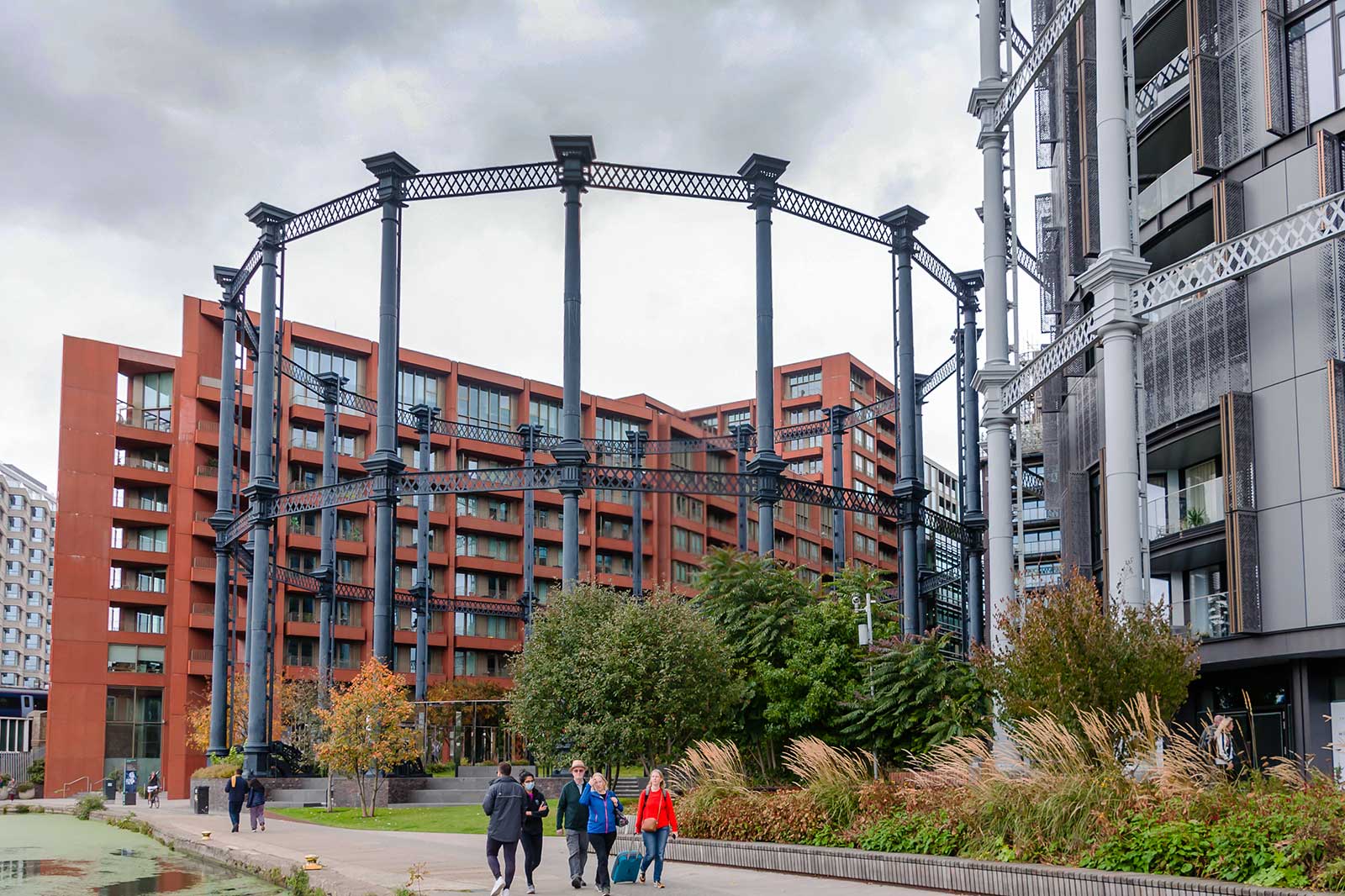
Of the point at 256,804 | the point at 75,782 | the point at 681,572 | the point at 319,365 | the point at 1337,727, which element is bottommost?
the point at 75,782

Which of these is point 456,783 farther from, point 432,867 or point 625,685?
point 432,867

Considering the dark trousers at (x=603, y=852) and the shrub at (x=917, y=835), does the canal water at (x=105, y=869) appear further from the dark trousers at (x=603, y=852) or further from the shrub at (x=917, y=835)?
the shrub at (x=917, y=835)

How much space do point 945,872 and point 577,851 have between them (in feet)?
15.3

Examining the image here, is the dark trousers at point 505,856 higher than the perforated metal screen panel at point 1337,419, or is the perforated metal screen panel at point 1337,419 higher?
the perforated metal screen panel at point 1337,419

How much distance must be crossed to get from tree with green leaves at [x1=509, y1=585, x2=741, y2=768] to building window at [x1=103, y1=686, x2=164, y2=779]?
56.7 meters

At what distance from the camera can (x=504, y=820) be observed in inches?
695

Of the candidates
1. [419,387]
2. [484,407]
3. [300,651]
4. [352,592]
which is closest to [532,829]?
[352,592]

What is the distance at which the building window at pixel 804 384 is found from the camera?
4820 inches

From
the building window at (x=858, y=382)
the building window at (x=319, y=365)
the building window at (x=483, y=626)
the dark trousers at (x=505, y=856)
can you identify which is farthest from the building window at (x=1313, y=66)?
the building window at (x=858, y=382)

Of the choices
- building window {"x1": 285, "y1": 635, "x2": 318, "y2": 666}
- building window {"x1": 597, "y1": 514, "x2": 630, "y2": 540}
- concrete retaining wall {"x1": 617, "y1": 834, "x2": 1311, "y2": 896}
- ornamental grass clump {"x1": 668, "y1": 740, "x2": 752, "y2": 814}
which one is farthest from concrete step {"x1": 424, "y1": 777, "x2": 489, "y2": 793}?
building window {"x1": 597, "y1": 514, "x2": 630, "y2": 540}

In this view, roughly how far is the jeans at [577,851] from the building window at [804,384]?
10428 cm

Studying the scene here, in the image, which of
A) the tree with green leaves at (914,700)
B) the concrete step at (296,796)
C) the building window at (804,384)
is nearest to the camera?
the tree with green leaves at (914,700)

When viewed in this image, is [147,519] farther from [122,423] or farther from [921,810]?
[921,810]

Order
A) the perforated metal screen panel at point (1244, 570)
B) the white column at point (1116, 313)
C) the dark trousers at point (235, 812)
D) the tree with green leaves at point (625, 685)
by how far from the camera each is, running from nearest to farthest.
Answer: the white column at point (1116, 313), the tree with green leaves at point (625, 685), the perforated metal screen panel at point (1244, 570), the dark trousers at point (235, 812)
